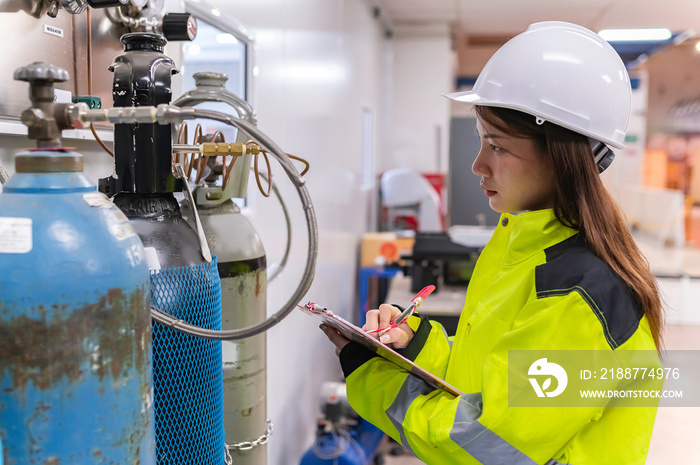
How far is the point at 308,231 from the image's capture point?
757 millimetres

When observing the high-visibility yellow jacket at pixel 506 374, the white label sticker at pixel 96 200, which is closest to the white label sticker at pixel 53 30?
the white label sticker at pixel 96 200

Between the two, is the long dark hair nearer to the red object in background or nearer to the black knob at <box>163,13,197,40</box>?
the black knob at <box>163,13,197,40</box>

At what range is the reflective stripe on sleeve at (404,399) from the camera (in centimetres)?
111

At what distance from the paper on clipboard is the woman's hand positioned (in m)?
0.08

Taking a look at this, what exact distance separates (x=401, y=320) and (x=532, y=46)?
0.60 meters

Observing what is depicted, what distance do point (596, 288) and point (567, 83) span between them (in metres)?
0.38

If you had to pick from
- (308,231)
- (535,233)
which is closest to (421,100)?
(535,233)

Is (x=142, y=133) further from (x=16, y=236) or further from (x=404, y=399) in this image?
(x=404, y=399)

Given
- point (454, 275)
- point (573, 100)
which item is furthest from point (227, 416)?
point (454, 275)

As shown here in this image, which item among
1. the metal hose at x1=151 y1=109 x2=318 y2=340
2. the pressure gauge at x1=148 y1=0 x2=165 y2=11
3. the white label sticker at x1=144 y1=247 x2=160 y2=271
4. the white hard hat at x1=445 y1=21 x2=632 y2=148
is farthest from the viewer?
the pressure gauge at x1=148 y1=0 x2=165 y2=11

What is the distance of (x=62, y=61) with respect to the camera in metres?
1.08

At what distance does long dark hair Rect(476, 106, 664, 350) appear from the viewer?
1.03 metres

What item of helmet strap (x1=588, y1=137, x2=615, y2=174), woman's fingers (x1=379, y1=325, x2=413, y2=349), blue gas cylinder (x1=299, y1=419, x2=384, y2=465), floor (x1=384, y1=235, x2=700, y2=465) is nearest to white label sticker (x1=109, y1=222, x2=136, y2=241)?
woman's fingers (x1=379, y1=325, x2=413, y2=349)

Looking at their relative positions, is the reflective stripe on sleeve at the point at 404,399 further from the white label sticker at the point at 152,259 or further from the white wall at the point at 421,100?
the white wall at the point at 421,100
